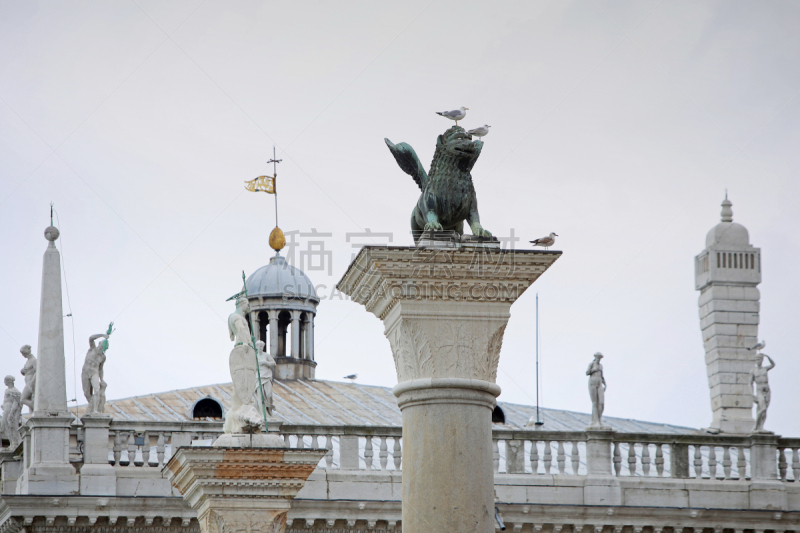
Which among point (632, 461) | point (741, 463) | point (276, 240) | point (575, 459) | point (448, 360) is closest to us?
point (448, 360)

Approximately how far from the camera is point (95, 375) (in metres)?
30.8

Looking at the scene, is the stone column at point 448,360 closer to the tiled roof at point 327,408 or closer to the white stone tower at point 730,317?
the tiled roof at point 327,408

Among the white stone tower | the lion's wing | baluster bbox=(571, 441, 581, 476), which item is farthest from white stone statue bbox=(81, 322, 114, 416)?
the lion's wing

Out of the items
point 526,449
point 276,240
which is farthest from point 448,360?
point 276,240

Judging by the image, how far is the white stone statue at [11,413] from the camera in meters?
32.5

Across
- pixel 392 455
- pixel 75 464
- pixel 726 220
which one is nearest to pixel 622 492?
pixel 392 455

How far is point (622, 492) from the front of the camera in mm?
32719

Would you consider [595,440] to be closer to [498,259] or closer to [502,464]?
[502,464]

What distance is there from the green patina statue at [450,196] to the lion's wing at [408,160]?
786 millimetres

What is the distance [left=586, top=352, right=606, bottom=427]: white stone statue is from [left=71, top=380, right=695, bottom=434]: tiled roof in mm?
3869

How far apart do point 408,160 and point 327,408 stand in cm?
2738

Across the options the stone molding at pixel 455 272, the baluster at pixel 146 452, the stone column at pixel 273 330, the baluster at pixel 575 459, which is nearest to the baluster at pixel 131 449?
the baluster at pixel 146 452

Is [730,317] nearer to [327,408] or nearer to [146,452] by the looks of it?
[327,408]

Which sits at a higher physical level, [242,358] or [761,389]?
[761,389]
